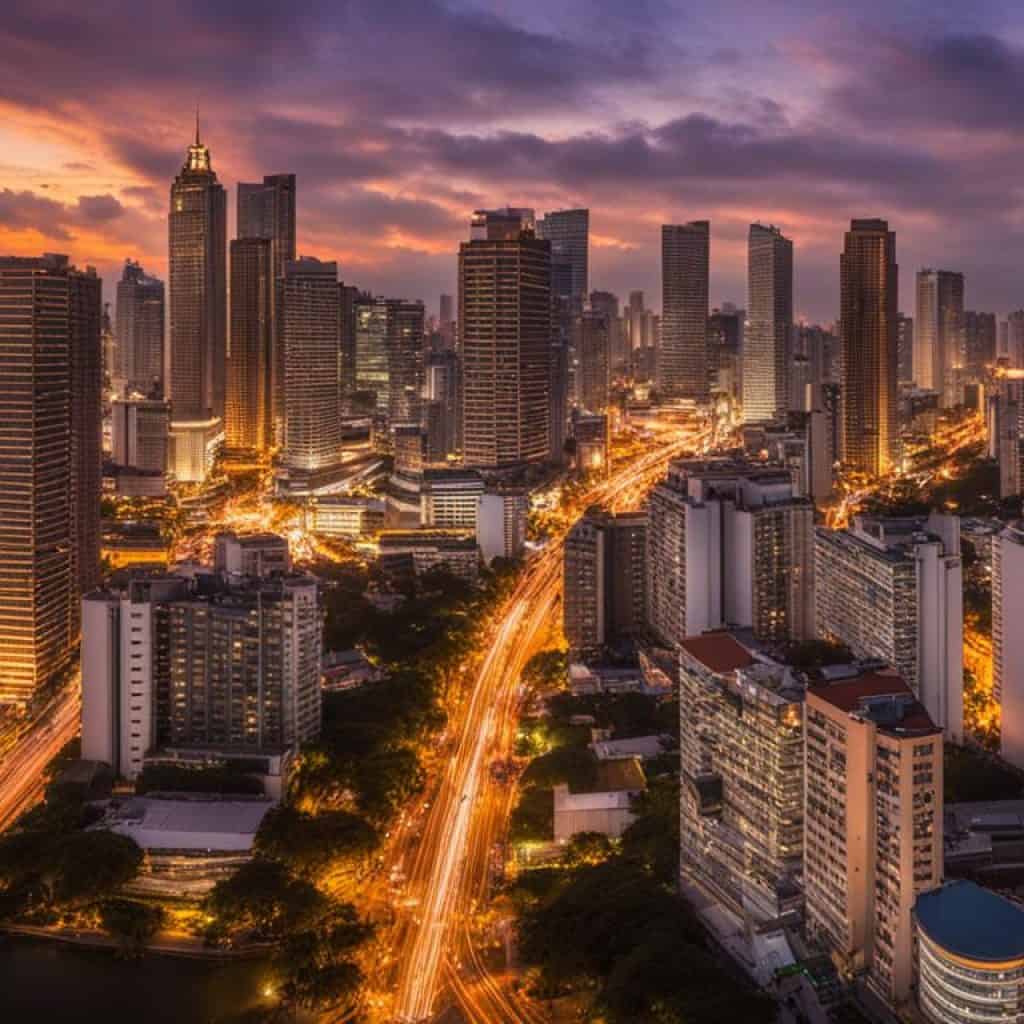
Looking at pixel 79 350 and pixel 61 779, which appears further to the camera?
pixel 79 350

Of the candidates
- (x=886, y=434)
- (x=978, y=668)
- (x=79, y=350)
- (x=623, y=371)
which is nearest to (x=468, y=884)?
(x=978, y=668)

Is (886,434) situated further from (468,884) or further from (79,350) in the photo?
(468,884)

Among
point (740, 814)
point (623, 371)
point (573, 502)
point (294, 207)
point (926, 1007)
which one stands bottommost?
point (926, 1007)

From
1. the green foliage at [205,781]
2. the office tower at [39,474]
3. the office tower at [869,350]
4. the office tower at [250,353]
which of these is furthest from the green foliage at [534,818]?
the office tower at [250,353]

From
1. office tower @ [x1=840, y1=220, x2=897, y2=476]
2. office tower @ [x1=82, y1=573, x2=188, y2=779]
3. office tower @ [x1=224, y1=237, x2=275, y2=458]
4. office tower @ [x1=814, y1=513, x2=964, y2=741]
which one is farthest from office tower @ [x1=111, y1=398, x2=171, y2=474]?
office tower @ [x1=814, y1=513, x2=964, y2=741]

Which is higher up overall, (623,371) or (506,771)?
(623,371)

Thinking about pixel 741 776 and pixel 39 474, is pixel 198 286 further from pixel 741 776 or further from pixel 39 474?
pixel 741 776

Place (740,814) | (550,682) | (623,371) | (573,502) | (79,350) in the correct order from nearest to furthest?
(740,814) → (550,682) → (79,350) → (573,502) → (623,371)

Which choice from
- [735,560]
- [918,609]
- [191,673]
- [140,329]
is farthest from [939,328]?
[191,673]

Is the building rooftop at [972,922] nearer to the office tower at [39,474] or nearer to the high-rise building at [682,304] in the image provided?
the office tower at [39,474]
